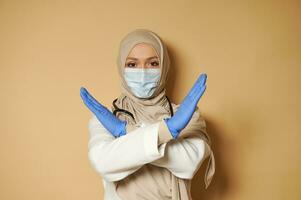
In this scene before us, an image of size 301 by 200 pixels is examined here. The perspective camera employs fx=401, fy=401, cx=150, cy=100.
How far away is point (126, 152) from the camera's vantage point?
117 cm

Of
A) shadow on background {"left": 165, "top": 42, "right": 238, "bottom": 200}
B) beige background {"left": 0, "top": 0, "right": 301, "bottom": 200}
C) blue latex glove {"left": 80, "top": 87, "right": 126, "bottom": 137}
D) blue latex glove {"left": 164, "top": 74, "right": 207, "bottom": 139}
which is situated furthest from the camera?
shadow on background {"left": 165, "top": 42, "right": 238, "bottom": 200}

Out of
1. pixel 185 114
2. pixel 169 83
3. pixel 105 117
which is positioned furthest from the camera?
pixel 169 83

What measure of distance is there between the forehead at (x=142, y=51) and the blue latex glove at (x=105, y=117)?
256 millimetres

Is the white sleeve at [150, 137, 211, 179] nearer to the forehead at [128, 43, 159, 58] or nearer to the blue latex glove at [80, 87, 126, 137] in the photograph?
the blue latex glove at [80, 87, 126, 137]

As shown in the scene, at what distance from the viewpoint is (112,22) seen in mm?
1772

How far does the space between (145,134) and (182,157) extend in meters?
0.16

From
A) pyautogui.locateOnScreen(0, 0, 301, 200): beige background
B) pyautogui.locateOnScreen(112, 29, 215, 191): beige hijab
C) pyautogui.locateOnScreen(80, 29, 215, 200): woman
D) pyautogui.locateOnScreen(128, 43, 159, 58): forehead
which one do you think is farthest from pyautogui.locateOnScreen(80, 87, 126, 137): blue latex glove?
pyautogui.locateOnScreen(0, 0, 301, 200): beige background

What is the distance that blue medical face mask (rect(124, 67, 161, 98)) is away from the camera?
1.40m

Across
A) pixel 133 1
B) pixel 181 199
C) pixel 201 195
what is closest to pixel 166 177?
pixel 181 199

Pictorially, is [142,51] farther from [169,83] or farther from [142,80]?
[169,83]

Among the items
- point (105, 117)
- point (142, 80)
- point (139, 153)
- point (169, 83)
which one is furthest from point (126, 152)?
point (169, 83)

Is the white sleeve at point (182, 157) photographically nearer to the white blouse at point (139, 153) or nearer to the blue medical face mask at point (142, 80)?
the white blouse at point (139, 153)
